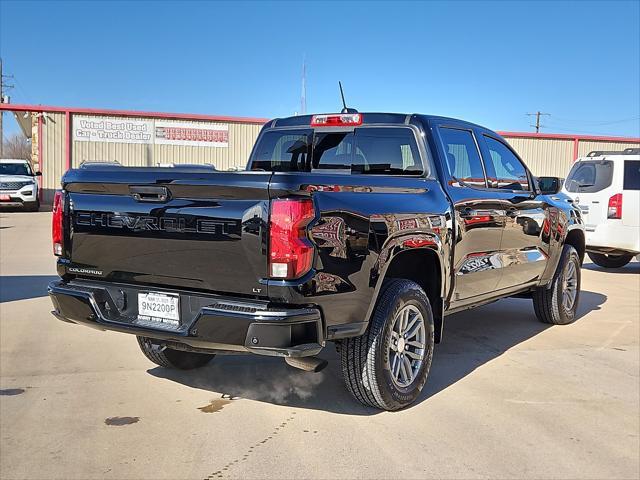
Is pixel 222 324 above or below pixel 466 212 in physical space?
below

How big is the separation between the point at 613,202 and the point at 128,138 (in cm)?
2219

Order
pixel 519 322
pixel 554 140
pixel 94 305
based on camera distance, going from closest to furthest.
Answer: pixel 94 305
pixel 519 322
pixel 554 140

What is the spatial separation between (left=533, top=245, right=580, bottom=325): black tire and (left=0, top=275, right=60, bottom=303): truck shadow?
5.80 metres

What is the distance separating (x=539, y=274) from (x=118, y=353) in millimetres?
3989

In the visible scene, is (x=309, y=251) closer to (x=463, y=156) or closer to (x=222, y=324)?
(x=222, y=324)

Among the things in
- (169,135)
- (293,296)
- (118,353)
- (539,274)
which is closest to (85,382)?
(118,353)

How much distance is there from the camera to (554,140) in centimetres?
3120

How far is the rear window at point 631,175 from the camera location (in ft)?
32.1

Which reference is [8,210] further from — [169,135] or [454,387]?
[454,387]

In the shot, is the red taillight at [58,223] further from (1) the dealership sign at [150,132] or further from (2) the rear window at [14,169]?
(1) the dealership sign at [150,132]

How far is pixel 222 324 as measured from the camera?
10.8 ft

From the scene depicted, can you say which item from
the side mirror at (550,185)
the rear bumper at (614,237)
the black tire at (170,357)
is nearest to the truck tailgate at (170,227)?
the black tire at (170,357)

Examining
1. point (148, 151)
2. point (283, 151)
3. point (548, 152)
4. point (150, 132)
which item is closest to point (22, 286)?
point (283, 151)

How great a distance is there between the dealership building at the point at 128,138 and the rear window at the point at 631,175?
19588 mm
